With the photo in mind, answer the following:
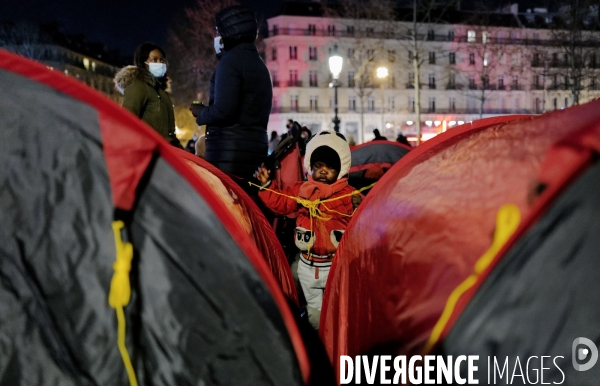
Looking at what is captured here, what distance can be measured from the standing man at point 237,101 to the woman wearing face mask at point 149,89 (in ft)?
1.29

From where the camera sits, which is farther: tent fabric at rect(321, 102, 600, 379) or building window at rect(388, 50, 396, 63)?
building window at rect(388, 50, 396, 63)

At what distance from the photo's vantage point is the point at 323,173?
332 centimetres

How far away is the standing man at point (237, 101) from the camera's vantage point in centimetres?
330

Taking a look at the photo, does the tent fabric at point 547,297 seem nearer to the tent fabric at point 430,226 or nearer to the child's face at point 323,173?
the tent fabric at point 430,226

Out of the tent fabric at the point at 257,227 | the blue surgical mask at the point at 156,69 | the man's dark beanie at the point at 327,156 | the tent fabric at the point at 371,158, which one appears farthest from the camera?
the tent fabric at the point at 371,158

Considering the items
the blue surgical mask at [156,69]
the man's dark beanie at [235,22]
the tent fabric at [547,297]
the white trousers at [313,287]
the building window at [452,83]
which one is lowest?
the white trousers at [313,287]

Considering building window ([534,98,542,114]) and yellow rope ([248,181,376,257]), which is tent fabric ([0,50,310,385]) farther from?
building window ([534,98,542,114])

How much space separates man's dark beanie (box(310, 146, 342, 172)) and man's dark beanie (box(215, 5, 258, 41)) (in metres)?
0.94

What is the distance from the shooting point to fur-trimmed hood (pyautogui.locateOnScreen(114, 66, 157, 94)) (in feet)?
11.9

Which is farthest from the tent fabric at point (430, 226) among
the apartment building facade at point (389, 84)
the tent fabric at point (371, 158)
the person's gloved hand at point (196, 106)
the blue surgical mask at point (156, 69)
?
the apartment building facade at point (389, 84)

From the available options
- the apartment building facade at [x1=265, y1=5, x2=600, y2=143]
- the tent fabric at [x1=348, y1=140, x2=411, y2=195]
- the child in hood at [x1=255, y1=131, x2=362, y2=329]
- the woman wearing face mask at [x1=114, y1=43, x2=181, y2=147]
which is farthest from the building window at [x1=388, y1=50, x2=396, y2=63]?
the child in hood at [x1=255, y1=131, x2=362, y2=329]

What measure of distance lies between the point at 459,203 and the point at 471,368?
49cm

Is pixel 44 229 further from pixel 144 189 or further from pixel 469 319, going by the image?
pixel 469 319

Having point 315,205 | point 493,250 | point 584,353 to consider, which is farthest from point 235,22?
point 584,353
